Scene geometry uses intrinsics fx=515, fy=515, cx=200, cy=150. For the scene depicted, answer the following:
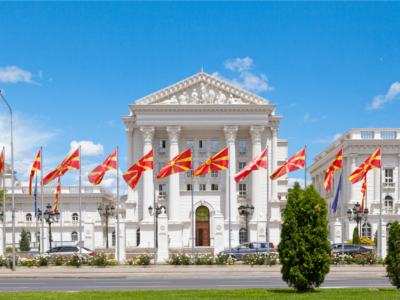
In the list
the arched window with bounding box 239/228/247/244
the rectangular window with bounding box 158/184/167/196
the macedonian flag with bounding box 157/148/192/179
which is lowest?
the arched window with bounding box 239/228/247/244

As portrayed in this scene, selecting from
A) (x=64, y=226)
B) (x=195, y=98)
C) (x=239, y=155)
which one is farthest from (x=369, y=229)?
(x=64, y=226)

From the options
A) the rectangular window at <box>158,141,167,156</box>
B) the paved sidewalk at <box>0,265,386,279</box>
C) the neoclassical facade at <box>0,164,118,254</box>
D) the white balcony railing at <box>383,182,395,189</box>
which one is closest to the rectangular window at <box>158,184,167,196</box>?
the rectangular window at <box>158,141,167,156</box>

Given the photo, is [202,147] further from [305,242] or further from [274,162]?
[305,242]

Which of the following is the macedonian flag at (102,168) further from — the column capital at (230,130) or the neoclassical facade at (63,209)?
the neoclassical facade at (63,209)

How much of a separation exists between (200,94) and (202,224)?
18127 mm

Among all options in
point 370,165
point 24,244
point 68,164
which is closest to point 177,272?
point 68,164

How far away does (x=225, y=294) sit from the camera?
791 inches

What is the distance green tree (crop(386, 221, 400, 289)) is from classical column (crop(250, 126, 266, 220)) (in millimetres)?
48208

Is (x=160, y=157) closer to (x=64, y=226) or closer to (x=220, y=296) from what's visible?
(x=64, y=226)

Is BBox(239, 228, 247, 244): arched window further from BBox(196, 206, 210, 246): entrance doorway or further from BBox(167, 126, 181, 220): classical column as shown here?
BBox(167, 126, 181, 220): classical column

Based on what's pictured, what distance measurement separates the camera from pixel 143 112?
230 ft

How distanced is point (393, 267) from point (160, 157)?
5476cm

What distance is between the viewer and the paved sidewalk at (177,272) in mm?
31359

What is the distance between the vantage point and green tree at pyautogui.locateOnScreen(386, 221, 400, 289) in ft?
66.3
